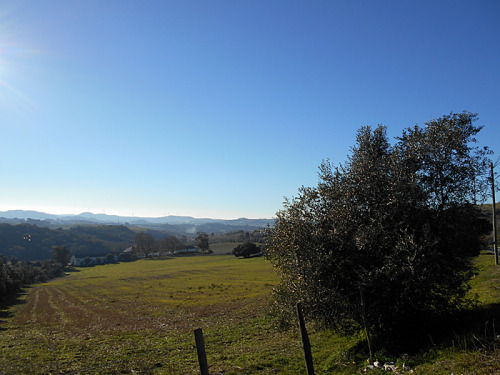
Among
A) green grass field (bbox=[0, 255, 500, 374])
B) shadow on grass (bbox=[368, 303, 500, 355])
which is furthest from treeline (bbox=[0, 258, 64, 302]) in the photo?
shadow on grass (bbox=[368, 303, 500, 355])

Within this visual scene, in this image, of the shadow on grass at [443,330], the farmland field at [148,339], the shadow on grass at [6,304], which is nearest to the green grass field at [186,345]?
the farmland field at [148,339]

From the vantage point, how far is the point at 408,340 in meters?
15.5

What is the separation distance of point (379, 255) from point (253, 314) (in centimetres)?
2378

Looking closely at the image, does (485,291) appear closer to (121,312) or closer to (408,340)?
(408,340)

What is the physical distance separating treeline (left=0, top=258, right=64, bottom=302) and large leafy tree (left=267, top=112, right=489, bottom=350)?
83.5 metres

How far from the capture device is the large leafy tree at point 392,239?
48.5ft

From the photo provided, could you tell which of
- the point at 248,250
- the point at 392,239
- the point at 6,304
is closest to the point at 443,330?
the point at 392,239

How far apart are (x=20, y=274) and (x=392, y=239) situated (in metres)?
122

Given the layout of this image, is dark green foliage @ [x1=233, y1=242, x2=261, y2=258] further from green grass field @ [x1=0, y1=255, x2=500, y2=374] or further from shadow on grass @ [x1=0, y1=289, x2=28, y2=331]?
green grass field @ [x1=0, y1=255, x2=500, y2=374]

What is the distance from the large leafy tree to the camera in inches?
583

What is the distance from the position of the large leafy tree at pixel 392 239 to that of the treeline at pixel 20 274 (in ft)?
274

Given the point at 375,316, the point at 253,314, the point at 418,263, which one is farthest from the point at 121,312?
the point at 418,263

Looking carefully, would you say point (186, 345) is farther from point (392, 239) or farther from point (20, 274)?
point (20, 274)

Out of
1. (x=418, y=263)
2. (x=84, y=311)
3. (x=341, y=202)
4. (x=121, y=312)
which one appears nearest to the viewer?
(x=418, y=263)
